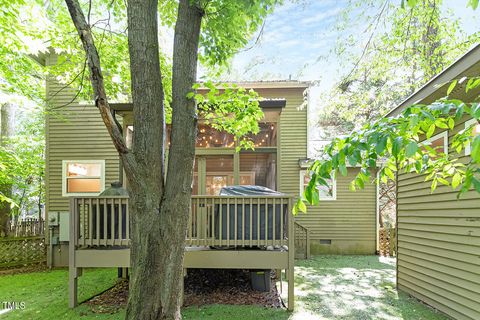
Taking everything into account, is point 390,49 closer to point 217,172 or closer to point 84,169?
point 217,172

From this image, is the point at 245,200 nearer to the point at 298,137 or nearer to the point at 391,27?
the point at 298,137

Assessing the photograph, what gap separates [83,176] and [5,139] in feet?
13.5

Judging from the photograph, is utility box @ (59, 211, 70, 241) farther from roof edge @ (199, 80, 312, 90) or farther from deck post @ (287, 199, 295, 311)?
deck post @ (287, 199, 295, 311)

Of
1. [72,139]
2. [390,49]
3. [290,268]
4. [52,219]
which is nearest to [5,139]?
[72,139]

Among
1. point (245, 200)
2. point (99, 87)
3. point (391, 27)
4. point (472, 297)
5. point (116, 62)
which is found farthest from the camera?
point (391, 27)

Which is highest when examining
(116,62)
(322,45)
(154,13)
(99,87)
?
(322,45)

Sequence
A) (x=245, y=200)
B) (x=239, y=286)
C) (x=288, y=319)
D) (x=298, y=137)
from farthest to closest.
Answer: (x=298, y=137) < (x=239, y=286) < (x=245, y=200) < (x=288, y=319)

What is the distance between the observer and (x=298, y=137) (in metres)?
9.78

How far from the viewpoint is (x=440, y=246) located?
4.62m

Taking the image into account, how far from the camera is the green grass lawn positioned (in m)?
4.36

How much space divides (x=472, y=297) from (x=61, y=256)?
30.0 ft

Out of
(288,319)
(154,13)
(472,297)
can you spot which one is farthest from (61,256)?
(472,297)

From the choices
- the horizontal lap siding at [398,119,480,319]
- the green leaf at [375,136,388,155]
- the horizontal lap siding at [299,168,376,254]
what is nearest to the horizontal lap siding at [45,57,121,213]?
the horizontal lap siding at [299,168,376,254]

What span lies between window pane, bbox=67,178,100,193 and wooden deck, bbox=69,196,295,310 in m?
3.86
